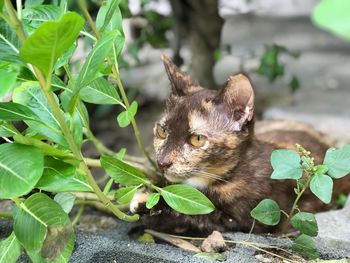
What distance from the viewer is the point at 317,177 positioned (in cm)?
176

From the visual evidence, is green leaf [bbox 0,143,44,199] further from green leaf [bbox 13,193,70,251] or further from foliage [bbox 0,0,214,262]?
green leaf [bbox 13,193,70,251]

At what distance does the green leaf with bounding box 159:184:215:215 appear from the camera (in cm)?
170

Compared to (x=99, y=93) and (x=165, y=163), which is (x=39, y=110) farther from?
(x=165, y=163)

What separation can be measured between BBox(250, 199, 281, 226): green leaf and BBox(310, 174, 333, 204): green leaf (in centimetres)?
21

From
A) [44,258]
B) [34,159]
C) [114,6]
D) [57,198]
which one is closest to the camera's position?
[34,159]

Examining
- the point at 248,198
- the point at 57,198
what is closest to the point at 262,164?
the point at 248,198

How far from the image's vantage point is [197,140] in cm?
215

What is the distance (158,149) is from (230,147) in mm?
294

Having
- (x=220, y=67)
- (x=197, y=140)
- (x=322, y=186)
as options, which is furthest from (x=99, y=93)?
(x=220, y=67)

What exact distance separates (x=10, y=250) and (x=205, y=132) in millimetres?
892

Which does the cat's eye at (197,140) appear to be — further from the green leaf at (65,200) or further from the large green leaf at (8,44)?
the large green leaf at (8,44)

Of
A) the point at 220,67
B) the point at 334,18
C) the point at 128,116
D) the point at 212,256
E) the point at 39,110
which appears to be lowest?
the point at 220,67

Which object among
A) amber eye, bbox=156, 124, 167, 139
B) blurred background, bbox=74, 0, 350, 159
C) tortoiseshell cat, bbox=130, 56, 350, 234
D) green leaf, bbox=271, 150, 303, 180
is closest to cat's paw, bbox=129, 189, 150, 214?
tortoiseshell cat, bbox=130, 56, 350, 234

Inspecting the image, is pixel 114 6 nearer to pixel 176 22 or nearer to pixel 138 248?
pixel 138 248
